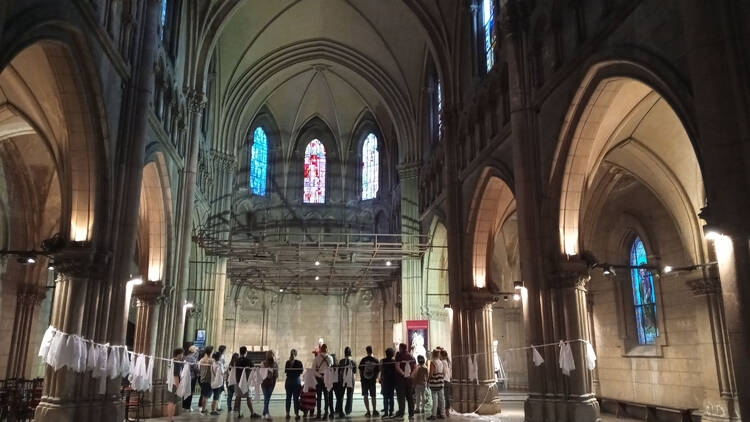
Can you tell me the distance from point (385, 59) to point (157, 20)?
1630 centimetres

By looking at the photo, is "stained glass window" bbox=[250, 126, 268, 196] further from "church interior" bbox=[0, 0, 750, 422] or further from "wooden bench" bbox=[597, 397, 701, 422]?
"wooden bench" bbox=[597, 397, 701, 422]

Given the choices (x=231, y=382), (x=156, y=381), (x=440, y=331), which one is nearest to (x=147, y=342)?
(x=156, y=381)

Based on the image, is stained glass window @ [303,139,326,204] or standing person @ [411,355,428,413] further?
stained glass window @ [303,139,326,204]

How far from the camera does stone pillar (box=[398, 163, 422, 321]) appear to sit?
27.0 meters

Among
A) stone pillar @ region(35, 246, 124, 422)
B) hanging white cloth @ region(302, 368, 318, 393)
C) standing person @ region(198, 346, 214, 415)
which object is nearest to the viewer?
stone pillar @ region(35, 246, 124, 422)

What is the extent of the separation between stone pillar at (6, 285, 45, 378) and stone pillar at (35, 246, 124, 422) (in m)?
8.95

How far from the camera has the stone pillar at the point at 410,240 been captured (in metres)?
27.0

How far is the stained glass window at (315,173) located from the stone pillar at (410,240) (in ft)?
31.2

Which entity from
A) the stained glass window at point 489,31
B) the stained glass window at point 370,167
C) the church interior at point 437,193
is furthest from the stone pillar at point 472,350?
the stained glass window at point 370,167

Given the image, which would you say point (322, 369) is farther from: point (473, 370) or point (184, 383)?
point (473, 370)

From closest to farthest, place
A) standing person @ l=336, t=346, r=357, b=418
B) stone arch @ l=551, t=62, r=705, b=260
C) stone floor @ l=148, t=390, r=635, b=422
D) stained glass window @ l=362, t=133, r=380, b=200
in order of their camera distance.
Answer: stone arch @ l=551, t=62, r=705, b=260, standing person @ l=336, t=346, r=357, b=418, stone floor @ l=148, t=390, r=635, b=422, stained glass window @ l=362, t=133, r=380, b=200

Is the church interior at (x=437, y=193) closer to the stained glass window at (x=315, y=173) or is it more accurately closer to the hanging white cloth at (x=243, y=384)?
the hanging white cloth at (x=243, y=384)

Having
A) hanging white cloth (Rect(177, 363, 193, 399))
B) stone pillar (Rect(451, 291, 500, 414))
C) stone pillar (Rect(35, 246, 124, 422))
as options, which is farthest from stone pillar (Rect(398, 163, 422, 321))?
stone pillar (Rect(35, 246, 124, 422))

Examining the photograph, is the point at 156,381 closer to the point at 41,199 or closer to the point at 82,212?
the point at 82,212
